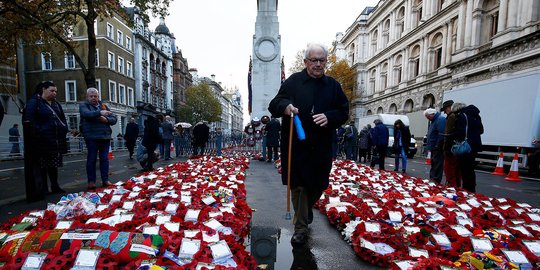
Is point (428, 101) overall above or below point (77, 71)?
below

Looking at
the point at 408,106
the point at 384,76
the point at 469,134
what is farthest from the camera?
the point at 384,76

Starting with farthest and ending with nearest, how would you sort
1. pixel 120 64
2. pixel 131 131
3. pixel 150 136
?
pixel 120 64
pixel 131 131
pixel 150 136

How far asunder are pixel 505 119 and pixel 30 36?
24517 mm

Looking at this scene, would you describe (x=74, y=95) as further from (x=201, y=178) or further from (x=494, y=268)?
(x=494, y=268)

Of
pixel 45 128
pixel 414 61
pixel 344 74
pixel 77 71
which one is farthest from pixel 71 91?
pixel 414 61

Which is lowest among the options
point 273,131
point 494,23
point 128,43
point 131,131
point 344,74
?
point 131,131

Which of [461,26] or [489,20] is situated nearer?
[489,20]

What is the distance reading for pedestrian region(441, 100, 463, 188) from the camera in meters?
5.71

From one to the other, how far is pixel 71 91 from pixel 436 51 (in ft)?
139

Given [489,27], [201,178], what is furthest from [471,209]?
[489,27]

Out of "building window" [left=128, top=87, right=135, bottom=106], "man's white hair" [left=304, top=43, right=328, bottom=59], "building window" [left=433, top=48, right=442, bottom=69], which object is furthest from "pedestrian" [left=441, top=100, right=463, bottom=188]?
"building window" [left=128, top=87, right=135, bottom=106]

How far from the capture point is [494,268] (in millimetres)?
2104

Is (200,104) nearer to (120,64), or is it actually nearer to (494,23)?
(120,64)

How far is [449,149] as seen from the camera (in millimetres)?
5805
